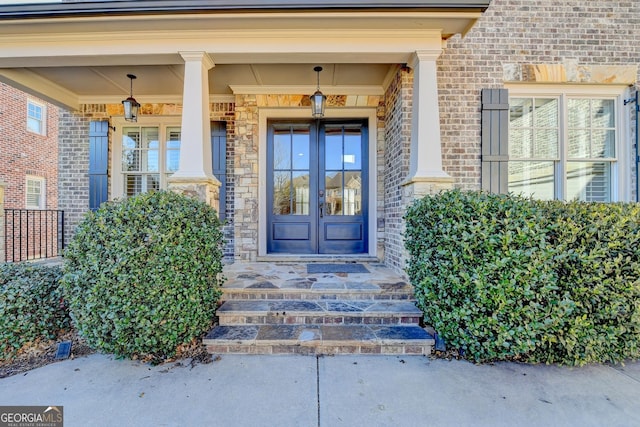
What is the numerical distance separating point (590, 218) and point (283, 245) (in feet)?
12.5

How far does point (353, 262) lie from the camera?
456cm

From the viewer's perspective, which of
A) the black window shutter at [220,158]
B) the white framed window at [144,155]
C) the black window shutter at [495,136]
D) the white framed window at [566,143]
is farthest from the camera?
the white framed window at [144,155]

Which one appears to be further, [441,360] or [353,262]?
[353,262]

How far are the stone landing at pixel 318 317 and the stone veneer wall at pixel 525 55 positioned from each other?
1979 mm

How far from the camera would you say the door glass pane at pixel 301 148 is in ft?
16.3

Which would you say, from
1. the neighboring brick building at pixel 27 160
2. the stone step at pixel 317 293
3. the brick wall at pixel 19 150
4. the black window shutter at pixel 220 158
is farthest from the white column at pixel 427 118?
the brick wall at pixel 19 150

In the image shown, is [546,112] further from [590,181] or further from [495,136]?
[590,181]

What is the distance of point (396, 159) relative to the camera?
13.3 feet

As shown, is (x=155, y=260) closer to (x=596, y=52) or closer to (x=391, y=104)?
(x=391, y=104)

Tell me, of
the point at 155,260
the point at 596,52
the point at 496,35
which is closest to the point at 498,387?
the point at 155,260

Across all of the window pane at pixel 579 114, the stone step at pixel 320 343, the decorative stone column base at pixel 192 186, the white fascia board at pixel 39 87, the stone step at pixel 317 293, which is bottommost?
the stone step at pixel 320 343

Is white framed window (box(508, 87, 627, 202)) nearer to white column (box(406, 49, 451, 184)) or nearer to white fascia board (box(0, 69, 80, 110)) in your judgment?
white column (box(406, 49, 451, 184))

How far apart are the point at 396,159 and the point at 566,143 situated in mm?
2322

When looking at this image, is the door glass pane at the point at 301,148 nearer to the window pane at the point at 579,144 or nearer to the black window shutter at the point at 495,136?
the black window shutter at the point at 495,136
